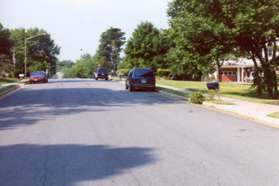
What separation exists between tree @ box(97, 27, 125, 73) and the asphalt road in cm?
12330

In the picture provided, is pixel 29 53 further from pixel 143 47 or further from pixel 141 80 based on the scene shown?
pixel 141 80

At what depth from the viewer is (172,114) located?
1862cm

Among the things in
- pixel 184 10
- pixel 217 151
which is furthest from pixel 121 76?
pixel 217 151

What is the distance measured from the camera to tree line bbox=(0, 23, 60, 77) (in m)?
81.7

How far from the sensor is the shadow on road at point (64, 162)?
7.82 meters

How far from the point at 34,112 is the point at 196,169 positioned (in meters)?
12.0

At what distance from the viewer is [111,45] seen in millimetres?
141000

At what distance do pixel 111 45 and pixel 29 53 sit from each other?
3693 centimetres

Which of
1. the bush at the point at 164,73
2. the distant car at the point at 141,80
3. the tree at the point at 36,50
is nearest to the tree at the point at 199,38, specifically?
the distant car at the point at 141,80

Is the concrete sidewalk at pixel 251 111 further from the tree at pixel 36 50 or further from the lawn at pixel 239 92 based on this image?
the tree at pixel 36 50

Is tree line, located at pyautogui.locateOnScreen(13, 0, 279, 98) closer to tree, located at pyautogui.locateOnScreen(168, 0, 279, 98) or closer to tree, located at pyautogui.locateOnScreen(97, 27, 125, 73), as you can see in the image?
tree, located at pyautogui.locateOnScreen(168, 0, 279, 98)

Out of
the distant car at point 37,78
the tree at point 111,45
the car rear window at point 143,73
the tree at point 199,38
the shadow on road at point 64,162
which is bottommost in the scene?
the shadow on road at point 64,162

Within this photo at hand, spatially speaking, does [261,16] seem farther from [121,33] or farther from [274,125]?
[121,33]

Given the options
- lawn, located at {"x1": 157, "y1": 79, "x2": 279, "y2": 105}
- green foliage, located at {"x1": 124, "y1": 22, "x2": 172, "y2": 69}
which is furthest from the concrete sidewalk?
green foliage, located at {"x1": 124, "y1": 22, "x2": 172, "y2": 69}
